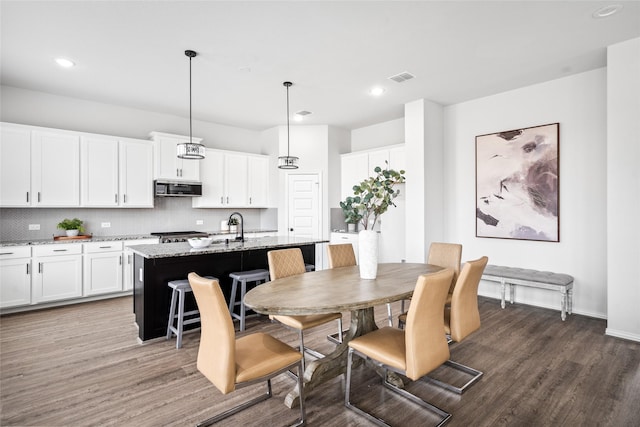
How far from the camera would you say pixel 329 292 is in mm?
2324

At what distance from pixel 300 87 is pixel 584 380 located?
14.4ft

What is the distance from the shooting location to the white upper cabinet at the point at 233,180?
20.4 ft

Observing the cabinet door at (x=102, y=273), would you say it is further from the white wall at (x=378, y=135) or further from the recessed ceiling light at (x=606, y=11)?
the recessed ceiling light at (x=606, y=11)

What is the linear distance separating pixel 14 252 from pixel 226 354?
4194 millimetres

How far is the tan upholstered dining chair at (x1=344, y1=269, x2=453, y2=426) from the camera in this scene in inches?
76.1

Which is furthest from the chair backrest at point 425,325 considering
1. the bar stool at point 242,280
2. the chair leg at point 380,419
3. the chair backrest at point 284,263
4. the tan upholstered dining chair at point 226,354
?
the bar stool at point 242,280

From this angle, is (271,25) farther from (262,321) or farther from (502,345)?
(502,345)

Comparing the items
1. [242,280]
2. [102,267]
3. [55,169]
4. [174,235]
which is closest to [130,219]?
[174,235]

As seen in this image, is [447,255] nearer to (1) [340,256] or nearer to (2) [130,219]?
(1) [340,256]

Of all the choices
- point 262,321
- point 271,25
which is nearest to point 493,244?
point 262,321

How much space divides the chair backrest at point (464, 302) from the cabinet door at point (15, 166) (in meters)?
5.40

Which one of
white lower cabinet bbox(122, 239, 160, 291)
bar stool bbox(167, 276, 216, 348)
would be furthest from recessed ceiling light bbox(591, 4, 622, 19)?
white lower cabinet bbox(122, 239, 160, 291)

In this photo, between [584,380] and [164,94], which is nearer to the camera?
[584,380]

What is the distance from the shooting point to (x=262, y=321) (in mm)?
4070
